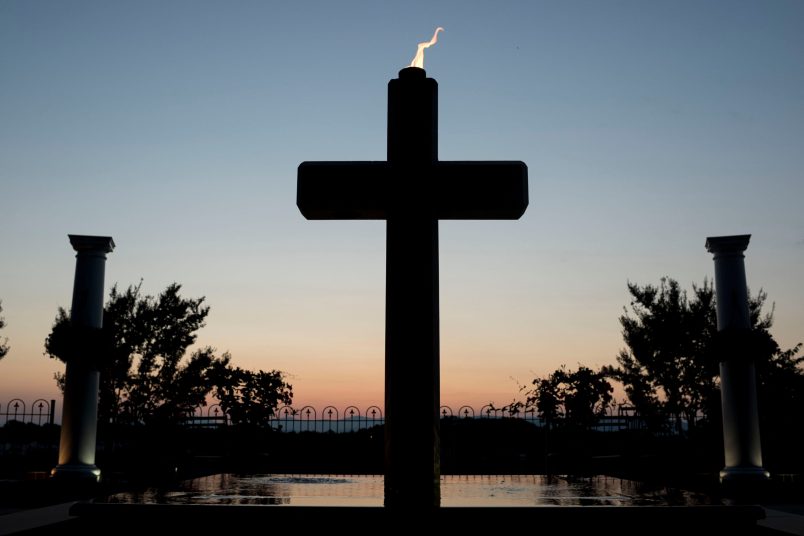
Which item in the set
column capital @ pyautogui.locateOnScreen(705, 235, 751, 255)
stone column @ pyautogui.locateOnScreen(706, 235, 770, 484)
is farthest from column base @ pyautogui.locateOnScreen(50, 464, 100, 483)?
column capital @ pyautogui.locateOnScreen(705, 235, 751, 255)

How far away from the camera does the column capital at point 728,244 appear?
14.3 m

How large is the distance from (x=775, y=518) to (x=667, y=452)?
11.4 metres

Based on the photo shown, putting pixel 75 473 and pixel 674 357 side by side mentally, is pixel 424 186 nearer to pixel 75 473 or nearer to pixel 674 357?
pixel 75 473

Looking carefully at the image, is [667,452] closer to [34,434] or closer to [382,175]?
[382,175]

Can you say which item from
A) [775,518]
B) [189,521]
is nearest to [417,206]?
[189,521]

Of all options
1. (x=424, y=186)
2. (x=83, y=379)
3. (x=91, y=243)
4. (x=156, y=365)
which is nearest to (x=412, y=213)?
(x=424, y=186)

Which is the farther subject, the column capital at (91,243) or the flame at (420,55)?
the column capital at (91,243)

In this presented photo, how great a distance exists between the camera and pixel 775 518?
8.46 metres

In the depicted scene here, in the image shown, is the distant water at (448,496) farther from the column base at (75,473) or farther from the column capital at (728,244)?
the column capital at (728,244)

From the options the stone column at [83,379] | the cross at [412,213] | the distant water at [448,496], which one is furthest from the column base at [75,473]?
the cross at [412,213]

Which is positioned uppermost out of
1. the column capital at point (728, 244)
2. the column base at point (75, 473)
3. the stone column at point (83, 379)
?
the column capital at point (728, 244)

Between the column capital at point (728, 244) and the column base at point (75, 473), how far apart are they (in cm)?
1191

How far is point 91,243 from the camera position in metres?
15.0

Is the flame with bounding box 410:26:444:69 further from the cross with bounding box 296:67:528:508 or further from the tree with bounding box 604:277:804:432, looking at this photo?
the tree with bounding box 604:277:804:432
